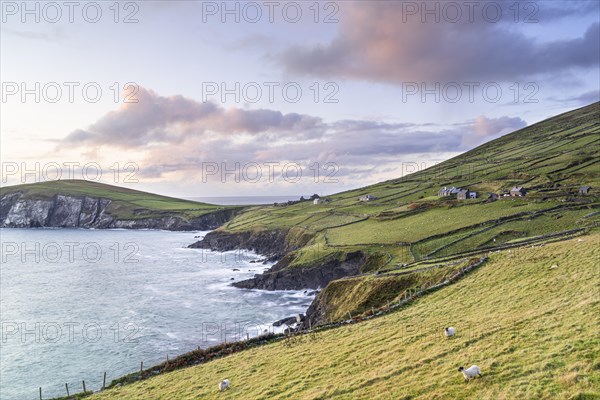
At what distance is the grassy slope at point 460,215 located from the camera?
77.7 meters

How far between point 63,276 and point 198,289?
5503 cm

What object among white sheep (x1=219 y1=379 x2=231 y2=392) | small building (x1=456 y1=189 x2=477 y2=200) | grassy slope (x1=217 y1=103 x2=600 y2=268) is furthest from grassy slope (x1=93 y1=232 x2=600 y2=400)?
small building (x1=456 y1=189 x2=477 y2=200)

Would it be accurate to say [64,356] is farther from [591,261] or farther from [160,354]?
[591,261]

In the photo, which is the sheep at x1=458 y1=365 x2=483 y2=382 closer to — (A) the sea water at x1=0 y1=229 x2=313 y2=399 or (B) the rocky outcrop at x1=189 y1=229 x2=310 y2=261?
(A) the sea water at x1=0 y1=229 x2=313 y2=399

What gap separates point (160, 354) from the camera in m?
57.2

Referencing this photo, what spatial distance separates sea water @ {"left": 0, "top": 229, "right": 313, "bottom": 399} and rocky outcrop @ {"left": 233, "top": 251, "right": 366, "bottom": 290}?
9.71ft

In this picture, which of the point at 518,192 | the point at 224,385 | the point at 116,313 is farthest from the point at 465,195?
the point at 224,385

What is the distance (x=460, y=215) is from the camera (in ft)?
316

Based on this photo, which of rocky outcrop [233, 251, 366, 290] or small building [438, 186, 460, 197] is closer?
rocky outcrop [233, 251, 366, 290]

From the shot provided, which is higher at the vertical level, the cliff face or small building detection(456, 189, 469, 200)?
small building detection(456, 189, 469, 200)

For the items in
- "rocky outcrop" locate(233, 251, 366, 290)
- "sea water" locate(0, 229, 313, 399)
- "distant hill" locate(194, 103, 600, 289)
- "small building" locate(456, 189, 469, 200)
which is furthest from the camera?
"small building" locate(456, 189, 469, 200)

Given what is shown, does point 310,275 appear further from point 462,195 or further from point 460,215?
point 462,195

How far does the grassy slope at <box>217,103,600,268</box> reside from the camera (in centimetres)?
7769

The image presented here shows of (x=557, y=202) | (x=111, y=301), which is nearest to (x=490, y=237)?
(x=557, y=202)
